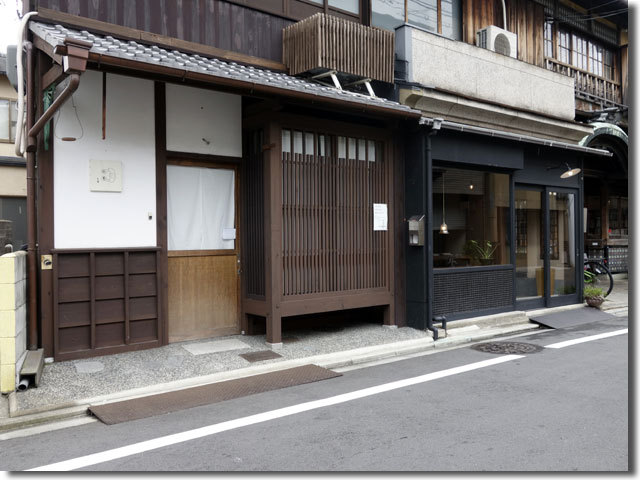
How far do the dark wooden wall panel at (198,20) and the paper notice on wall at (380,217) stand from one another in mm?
3036

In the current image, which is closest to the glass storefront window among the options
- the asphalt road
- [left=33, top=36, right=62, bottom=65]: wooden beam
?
the asphalt road

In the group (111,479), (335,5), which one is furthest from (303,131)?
(111,479)

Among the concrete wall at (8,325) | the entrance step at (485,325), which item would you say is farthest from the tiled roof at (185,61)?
the entrance step at (485,325)

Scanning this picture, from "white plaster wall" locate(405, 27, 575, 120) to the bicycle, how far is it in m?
3.98

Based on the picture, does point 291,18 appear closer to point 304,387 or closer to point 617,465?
point 304,387

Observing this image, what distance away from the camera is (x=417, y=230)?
958cm

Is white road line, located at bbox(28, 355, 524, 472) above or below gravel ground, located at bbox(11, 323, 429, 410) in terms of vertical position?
below

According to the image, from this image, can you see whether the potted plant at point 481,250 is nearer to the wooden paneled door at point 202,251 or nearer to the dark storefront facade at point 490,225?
the dark storefront facade at point 490,225

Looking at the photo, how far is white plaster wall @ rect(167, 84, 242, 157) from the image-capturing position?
8.14 m

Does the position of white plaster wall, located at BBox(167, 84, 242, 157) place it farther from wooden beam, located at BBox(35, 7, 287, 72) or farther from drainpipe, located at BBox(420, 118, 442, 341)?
drainpipe, located at BBox(420, 118, 442, 341)

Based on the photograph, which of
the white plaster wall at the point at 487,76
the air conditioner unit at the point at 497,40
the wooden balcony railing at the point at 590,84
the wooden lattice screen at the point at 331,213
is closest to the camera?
the wooden lattice screen at the point at 331,213

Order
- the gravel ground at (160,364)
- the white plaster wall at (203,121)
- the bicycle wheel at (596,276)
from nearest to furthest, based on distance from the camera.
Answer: the gravel ground at (160,364) → the white plaster wall at (203,121) → the bicycle wheel at (596,276)

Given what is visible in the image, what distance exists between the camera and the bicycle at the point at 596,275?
1448 centimetres

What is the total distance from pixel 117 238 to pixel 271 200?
2243mm
